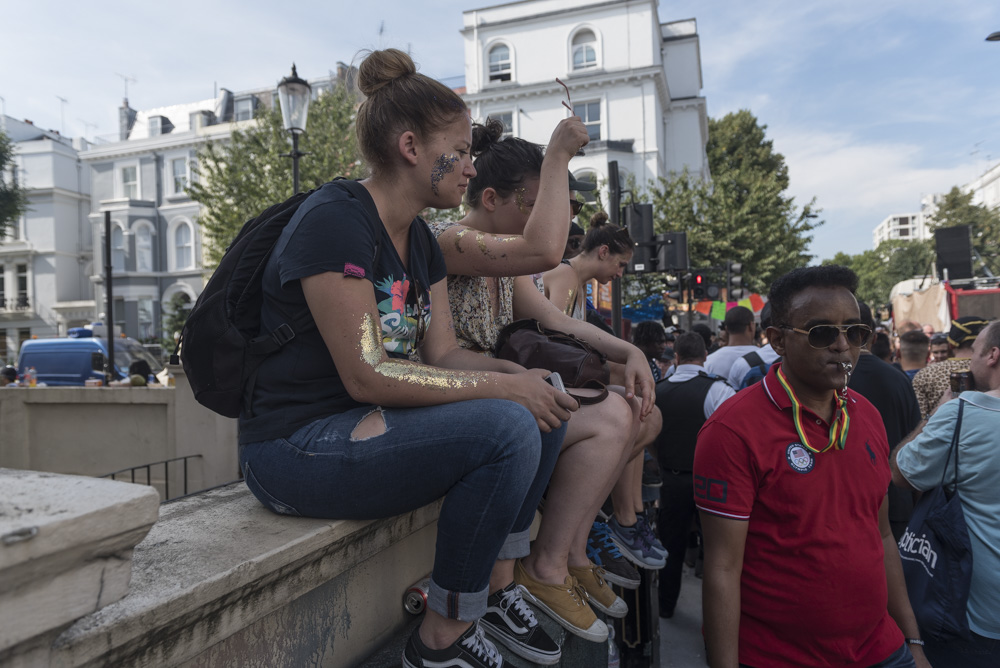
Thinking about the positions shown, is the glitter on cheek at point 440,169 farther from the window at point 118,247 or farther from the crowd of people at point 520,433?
the window at point 118,247

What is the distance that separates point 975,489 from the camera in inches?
109

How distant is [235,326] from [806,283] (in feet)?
6.75

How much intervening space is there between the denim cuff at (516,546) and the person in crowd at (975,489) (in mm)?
1947

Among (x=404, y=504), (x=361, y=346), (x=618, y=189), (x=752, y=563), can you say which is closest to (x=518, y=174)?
(x=361, y=346)

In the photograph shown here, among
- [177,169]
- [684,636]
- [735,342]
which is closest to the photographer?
[684,636]

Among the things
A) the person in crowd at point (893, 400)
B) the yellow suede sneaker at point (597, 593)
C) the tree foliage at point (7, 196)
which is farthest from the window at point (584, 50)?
the yellow suede sneaker at point (597, 593)

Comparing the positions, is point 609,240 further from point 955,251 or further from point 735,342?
point 955,251

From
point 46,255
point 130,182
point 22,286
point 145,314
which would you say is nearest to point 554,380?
point 145,314

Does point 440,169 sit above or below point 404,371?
above

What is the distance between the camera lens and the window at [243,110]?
38.2 m

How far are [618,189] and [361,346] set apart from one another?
30.1ft

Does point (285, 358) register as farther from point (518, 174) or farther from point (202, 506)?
point (518, 174)

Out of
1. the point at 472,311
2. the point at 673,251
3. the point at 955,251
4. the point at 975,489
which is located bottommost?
the point at 975,489

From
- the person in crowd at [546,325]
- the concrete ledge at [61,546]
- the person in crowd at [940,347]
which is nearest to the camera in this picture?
the concrete ledge at [61,546]
